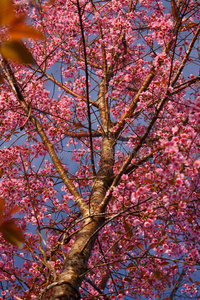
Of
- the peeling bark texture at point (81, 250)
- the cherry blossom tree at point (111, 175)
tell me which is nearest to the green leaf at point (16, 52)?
the cherry blossom tree at point (111, 175)

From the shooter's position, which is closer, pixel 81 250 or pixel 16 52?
pixel 16 52

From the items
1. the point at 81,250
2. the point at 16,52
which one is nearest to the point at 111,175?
the point at 81,250

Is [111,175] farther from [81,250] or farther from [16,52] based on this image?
[16,52]

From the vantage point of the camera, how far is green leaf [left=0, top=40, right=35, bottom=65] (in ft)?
1.61

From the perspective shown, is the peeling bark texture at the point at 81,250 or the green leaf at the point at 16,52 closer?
the green leaf at the point at 16,52

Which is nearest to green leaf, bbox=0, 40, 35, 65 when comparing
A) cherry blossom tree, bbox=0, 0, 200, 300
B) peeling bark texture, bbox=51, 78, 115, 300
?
cherry blossom tree, bbox=0, 0, 200, 300

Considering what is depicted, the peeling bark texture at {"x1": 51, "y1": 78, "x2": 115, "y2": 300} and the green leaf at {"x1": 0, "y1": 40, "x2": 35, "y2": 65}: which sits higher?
the peeling bark texture at {"x1": 51, "y1": 78, "x2": 115, "y2": 300}

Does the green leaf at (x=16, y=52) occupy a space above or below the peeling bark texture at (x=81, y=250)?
below

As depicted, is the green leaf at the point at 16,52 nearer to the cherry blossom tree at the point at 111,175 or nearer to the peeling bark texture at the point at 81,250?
the cherry blossom tree at the point at 111,175

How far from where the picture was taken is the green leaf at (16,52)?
0.49 meters

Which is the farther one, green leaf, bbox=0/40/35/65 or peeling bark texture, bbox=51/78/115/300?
peeling bark texture, bbox=51/78/115/300

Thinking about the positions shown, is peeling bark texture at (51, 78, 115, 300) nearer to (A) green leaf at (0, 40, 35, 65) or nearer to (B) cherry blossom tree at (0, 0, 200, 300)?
(B) cherry blossom tree at (0, 0, 200, 300)

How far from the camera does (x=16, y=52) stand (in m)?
0.49

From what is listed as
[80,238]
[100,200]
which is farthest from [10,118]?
[80,238]
